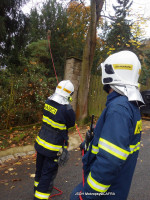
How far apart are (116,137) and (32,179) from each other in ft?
9.34

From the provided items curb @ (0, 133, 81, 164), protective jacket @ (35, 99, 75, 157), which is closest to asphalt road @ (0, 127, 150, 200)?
curb @ (0, 133, 81, 164)

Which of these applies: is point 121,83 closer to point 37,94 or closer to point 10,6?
point 37,94

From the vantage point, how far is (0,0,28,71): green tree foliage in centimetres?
636

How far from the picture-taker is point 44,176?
267 cm

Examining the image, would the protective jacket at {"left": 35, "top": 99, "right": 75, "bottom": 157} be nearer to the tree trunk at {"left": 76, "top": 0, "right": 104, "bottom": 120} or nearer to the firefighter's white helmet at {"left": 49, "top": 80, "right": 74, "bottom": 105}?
the firefighter's white helmet at {"left": 49, "top": 80, "right": 74, "bottom": 105}

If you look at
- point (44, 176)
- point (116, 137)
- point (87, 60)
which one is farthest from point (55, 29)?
point (116, 137)

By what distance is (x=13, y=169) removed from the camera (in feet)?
12.9

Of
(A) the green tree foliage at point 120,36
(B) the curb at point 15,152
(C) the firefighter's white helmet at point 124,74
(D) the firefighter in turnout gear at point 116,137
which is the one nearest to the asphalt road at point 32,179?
(B) the curb at point 15,152

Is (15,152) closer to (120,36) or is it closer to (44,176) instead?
(44,176)

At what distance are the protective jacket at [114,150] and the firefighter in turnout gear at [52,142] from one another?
1242 mm

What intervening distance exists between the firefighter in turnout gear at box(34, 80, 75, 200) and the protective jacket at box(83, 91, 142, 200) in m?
1.24

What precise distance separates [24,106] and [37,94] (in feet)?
2.26

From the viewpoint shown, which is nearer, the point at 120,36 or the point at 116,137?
the point at 116,137

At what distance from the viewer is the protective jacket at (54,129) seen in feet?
8.88
